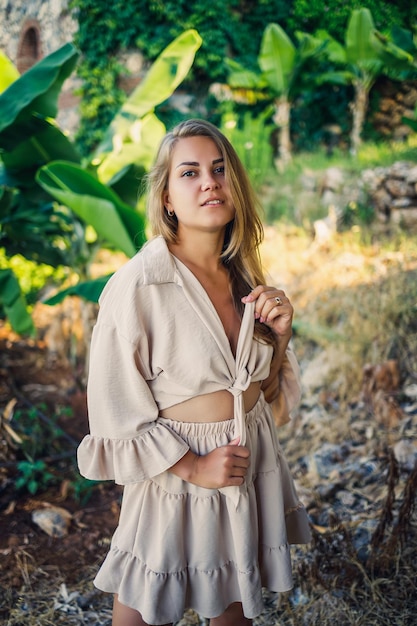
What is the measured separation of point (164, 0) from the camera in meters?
5.99

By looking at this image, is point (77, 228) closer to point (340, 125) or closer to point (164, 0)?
point (164, 0)

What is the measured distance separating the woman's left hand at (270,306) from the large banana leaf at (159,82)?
2388 mm

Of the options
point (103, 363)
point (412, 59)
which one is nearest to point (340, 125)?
point (412, 59)

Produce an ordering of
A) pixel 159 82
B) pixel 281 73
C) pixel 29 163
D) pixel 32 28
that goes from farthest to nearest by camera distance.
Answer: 1. pixel 281 73
2. pixel 32 28
3. pixel 159 82
4. pixel 29 163

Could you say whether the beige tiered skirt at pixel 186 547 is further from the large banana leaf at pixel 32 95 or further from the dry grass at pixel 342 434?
the large banana leaf at pixel 32 95

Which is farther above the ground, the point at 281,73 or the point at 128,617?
the point at 281,73

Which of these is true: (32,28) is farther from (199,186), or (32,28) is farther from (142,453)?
(142,453)

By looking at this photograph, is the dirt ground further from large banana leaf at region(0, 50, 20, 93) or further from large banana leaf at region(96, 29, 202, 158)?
large banana leaf at region(0, 50, 20, 93)

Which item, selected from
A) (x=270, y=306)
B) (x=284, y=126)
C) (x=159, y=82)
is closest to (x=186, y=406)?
(x=270, y=306)

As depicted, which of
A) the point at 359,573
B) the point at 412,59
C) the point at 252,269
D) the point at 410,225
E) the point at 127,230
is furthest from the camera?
the point at 412,59

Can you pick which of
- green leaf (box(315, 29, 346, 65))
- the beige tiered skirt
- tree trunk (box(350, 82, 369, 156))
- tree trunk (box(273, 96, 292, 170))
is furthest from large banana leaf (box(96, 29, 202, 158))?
tree trunk (box(273, 96, 292, 170))

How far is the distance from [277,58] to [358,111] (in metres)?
1.22

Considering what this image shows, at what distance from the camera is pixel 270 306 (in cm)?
139

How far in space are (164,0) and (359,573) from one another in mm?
6020
